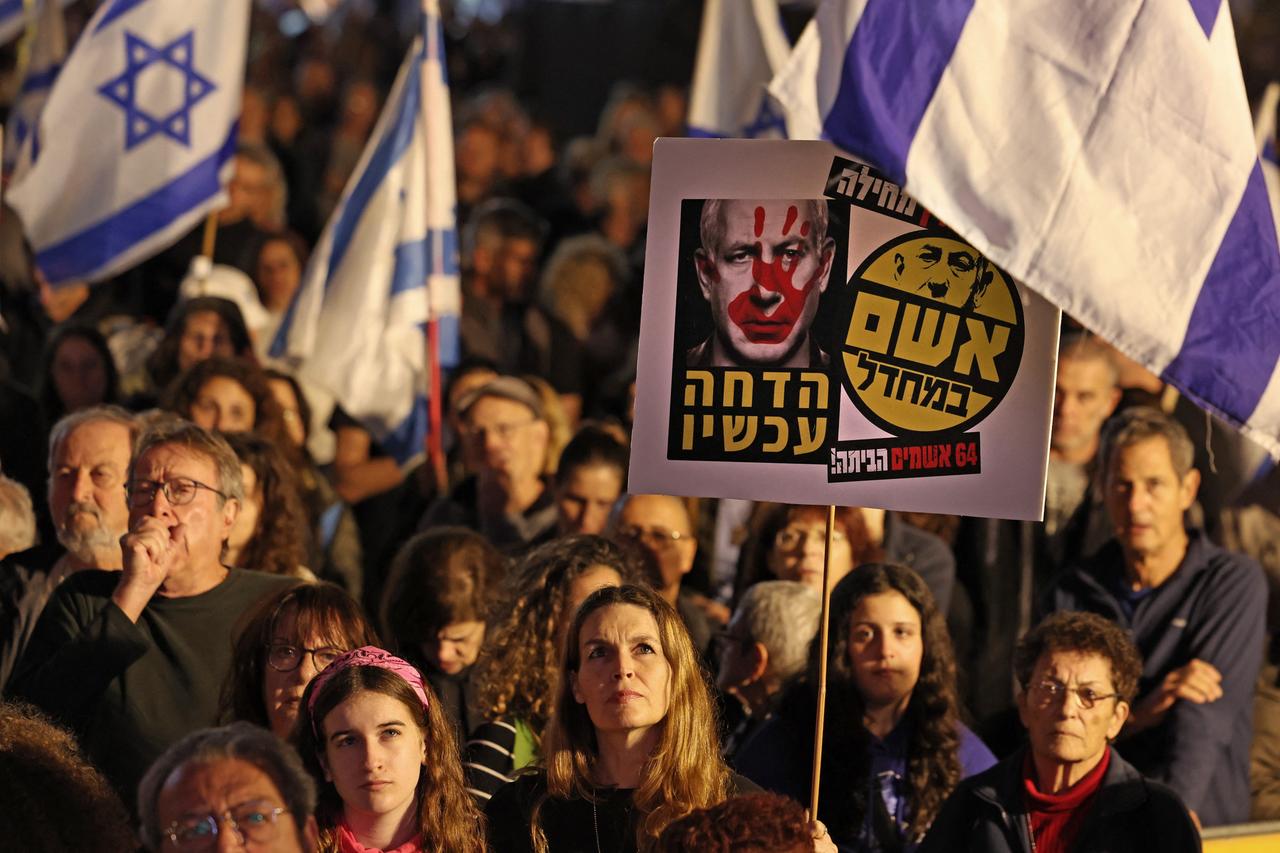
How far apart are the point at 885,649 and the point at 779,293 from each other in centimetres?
118

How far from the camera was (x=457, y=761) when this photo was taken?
405cm

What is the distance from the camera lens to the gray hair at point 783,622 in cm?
560

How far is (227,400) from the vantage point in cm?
708

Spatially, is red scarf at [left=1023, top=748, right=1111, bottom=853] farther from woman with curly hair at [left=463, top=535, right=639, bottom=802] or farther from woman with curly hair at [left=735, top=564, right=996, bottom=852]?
woman with curly hair at [left=463, top=535, right=639, bottom=802]

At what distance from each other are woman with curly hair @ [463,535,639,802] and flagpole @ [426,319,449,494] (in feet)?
10.3

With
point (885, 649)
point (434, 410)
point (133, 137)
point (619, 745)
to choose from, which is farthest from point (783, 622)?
point (133, 137)

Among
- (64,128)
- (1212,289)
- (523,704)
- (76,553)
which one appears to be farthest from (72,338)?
(1212,289)

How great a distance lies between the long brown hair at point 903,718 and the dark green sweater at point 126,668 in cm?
144

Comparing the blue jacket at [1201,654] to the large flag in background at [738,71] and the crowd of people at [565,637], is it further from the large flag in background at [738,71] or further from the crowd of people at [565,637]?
the large flag in background at [738,71]

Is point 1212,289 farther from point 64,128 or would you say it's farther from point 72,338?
point 64,128

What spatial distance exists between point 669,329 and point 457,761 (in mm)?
1036

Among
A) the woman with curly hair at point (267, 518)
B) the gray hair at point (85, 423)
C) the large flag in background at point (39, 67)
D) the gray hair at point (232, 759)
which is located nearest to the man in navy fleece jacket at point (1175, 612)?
the woman with curly hair at point (267, 518)

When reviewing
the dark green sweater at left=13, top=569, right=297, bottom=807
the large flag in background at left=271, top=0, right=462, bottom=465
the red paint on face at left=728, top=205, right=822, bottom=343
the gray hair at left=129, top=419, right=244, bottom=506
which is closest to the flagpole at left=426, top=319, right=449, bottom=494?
the large flag in background at left=271, top=0, right=462, bottom=465

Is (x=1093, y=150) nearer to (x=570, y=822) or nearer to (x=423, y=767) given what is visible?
(x=570, y=822)
